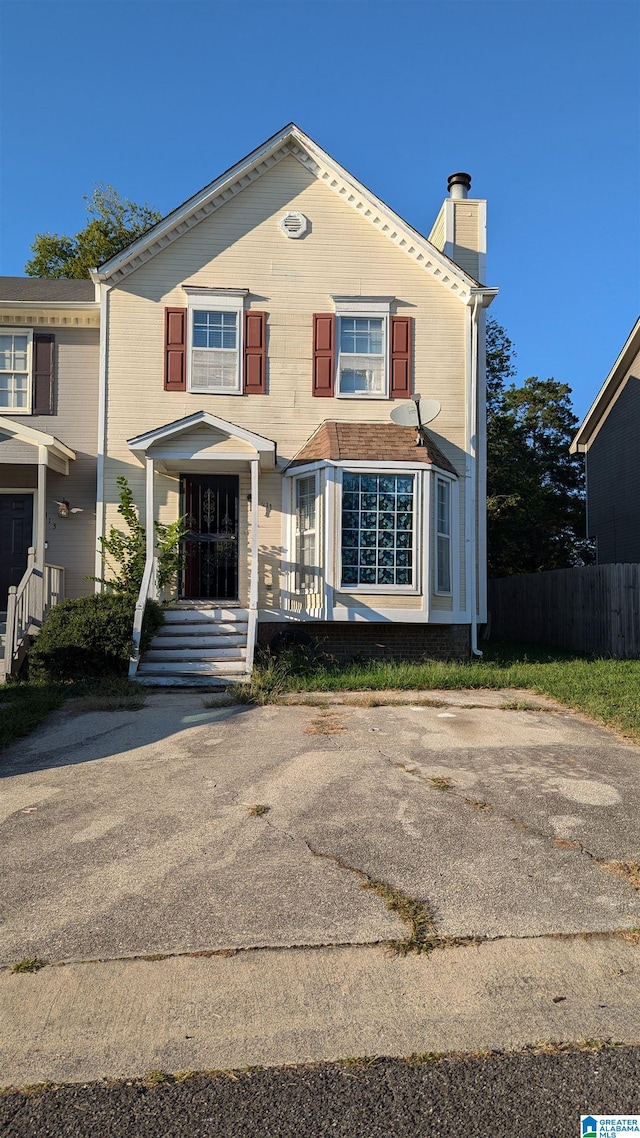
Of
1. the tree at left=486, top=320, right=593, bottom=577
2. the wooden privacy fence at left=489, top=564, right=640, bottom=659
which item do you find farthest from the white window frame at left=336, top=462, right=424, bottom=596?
the tree at left=486, top=320, right=593, bottom=577

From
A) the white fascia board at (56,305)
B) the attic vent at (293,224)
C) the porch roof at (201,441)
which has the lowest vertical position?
the porch roof at (201,441)

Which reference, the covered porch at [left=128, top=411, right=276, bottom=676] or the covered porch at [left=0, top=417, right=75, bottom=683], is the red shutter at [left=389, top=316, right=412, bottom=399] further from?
the covered porch at [left=0, top=417, right=75, bottom=683]

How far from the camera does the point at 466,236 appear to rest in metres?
15.2

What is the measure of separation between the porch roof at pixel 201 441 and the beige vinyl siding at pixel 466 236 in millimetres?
5395

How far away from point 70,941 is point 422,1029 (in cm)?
170

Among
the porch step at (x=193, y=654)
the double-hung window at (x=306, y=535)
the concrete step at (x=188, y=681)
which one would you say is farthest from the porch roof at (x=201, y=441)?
the concrete step at (x=188, y=681)

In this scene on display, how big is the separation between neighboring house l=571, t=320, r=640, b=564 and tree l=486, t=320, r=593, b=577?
3640 millimetres

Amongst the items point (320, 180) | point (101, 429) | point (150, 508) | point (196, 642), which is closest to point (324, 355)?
point (320, 180)

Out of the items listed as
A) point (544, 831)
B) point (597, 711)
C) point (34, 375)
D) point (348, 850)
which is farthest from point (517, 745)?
point (34, 375)

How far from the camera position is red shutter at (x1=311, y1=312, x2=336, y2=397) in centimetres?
1402

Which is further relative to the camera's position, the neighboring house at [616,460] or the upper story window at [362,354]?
the neighboring house at [616,460]

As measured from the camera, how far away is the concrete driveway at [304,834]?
3980 mm

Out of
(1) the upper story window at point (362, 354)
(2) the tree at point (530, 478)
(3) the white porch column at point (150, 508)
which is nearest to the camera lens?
(3) the white porch column at point (150, 508)

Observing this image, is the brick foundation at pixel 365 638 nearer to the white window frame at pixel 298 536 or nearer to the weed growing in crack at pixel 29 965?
the white window frame at pixel 298 536
